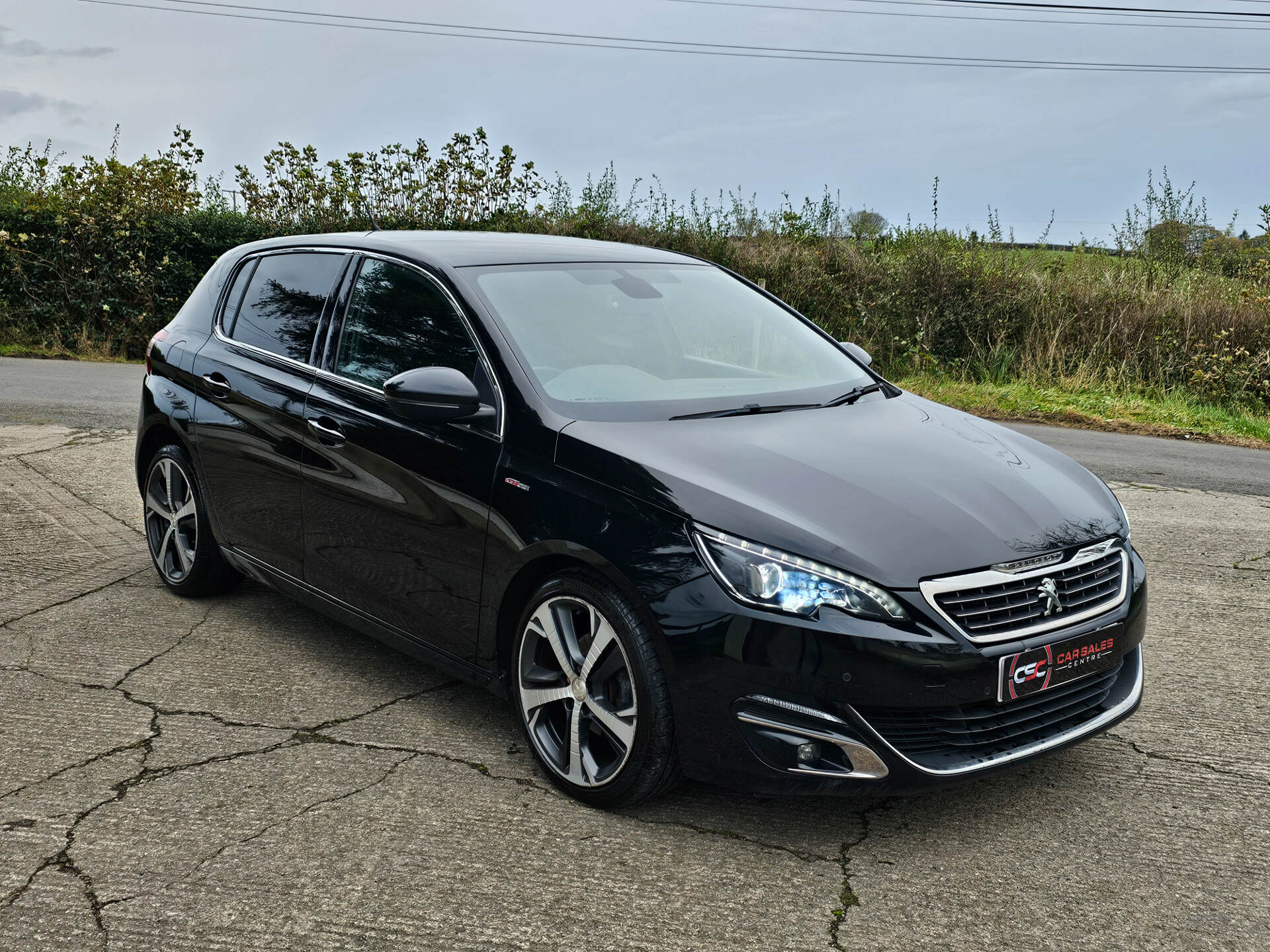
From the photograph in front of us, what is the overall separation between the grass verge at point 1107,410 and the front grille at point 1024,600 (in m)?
9.79

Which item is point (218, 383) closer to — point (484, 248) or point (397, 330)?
point (397, 330)

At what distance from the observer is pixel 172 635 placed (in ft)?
15.4

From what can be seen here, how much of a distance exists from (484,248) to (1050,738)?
2635 mm

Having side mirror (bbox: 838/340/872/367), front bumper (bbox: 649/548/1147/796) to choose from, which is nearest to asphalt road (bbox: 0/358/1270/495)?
side mirror (bbox: 838/340/872/367)

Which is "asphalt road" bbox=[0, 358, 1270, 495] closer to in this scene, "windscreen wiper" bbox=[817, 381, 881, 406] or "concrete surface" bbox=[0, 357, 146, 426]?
"concrete surface" bbox=[0, 357, 146, 426]

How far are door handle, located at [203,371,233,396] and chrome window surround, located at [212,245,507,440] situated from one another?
0.16 meters

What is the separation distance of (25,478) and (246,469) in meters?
3.86

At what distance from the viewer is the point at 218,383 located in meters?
4.78

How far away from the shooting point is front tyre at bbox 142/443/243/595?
500 cm

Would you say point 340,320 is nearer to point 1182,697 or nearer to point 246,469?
point 246,469

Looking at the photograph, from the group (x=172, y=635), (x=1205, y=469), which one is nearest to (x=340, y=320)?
(x=172, y=635)

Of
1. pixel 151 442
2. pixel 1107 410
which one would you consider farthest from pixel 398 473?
pixel 1107 410

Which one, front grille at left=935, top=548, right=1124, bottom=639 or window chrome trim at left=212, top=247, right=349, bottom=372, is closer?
front grille at left=935, top=548, right=1124, bottom=639

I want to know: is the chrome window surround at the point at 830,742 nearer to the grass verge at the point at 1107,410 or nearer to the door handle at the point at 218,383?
the door handle at the point at 218,383
